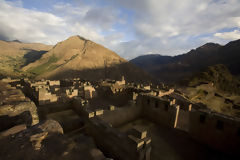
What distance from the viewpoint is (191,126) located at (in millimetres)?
8656

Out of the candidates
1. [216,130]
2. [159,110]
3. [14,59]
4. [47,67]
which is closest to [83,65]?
[47,67]

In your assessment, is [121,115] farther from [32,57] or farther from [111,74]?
[32,57]

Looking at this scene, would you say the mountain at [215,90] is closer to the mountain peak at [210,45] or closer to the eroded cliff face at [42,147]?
the eroded cliff face at [42,147]

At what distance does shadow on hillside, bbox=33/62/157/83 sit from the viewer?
4931 cm

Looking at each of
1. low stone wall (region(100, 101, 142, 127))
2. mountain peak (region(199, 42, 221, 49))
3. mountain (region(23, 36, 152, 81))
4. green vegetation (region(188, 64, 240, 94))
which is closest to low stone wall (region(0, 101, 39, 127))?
low stone wall (region(100, 101, 142, 127))

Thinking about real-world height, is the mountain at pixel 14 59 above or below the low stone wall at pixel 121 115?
above

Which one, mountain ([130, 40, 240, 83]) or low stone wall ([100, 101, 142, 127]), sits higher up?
mountain ([130, 40, 240, 83])

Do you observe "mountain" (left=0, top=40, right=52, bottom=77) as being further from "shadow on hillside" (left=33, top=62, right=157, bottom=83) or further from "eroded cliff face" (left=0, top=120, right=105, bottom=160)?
"eroded cliff face" (left=0, top=120, right=105, bottom=160)

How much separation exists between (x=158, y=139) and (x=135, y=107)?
3.40m

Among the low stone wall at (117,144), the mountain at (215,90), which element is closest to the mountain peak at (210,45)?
the mountain at (215,90)

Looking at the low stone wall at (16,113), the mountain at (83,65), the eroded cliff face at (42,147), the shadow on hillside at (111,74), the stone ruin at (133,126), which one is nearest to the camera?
the eroded cliff face at (42,147)

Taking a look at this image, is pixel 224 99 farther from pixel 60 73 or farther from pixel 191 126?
pixel 60 73

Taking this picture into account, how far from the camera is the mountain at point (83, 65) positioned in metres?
51.4

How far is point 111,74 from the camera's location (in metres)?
56.0
